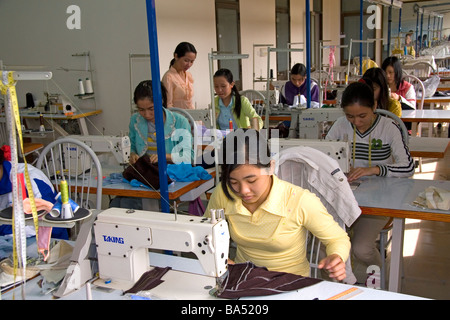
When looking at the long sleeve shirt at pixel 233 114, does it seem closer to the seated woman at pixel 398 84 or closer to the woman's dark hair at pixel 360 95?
the woman's dark hair at pixel 360 95

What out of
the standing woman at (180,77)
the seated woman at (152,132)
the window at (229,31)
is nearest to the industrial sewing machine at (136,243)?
the seated woman at (152,132)

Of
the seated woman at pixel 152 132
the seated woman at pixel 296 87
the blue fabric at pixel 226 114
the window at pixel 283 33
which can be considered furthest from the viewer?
the window at pixel 283 33

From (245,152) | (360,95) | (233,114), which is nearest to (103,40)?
(233,114)

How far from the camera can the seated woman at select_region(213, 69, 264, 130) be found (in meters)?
3.87

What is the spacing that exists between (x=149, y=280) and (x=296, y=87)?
4.11m

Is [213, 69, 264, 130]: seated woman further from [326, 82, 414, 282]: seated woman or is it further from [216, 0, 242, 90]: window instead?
[216, 0, 242, 90]: window

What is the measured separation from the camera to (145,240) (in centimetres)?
128

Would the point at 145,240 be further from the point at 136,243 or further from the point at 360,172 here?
the point at 360,172

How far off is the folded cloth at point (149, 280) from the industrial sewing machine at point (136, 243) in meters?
0.01

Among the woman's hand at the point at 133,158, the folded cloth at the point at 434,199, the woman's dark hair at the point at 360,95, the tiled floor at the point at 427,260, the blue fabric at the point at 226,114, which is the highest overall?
the woman's dark hair at the point at 360,95

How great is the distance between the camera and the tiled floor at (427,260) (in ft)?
8.30

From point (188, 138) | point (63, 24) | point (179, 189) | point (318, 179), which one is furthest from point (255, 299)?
point (63, 24)

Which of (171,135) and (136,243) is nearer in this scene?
(136,243)

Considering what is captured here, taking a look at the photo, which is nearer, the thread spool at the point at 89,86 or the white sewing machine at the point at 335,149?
the white sewing machine at the point at 335,149
